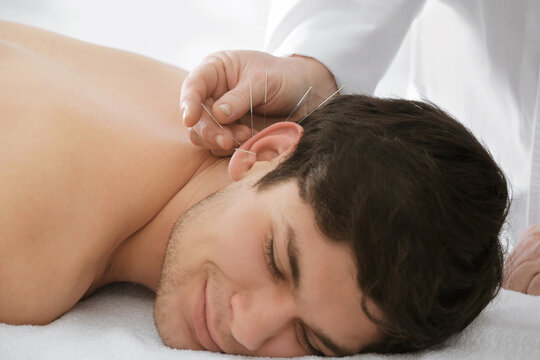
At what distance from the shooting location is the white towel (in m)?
0.81

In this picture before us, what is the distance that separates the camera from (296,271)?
0.88 m

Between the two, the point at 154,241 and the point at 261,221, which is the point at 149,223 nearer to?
the point at 154,241

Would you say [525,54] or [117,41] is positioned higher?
[525,54]

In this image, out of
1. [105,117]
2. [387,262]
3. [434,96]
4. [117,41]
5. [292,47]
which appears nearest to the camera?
[387,262]

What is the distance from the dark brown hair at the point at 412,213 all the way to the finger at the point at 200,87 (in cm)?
18

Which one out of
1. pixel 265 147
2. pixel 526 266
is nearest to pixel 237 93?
pixel 265 147

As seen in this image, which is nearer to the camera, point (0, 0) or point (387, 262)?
point (387, 262)

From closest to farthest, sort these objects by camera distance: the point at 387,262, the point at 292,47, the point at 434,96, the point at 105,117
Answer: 1. the point at 387,262
2. the point at 105,117
3. the point at 292,47
4. the point at 434,96

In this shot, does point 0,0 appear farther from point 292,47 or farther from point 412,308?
A: point 412,308

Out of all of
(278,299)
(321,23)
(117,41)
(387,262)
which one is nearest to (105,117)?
(278,299)

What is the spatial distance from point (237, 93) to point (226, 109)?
0.16ft

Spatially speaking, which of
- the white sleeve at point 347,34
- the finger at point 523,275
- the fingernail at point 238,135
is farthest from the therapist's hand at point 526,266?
the fingernail at point 238,135

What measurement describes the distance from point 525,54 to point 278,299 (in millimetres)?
1075

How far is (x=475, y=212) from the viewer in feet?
3.04
